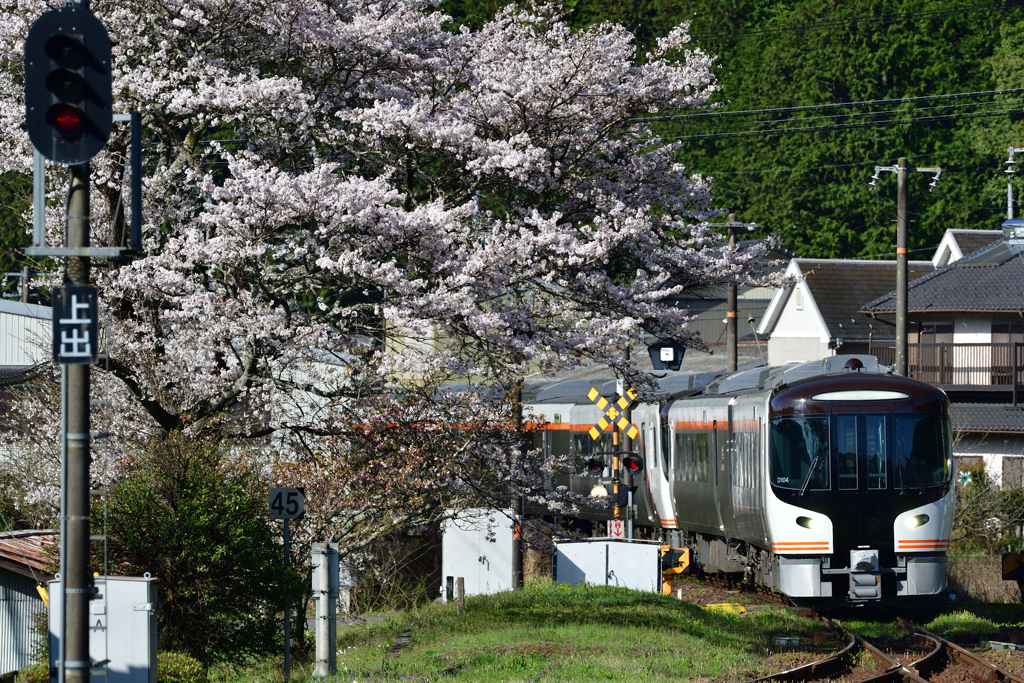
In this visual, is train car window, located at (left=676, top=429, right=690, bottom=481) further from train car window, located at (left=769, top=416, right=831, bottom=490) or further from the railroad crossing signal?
train car window, located at (left=769, top=416, right=831, bottom=490)

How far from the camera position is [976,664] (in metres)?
13.8

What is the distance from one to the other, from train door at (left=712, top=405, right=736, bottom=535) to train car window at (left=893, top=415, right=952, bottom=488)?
10.0 feet

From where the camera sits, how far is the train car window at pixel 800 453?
17453 mm

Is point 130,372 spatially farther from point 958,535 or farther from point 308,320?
point 958,535

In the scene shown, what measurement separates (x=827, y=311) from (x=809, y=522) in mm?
32081

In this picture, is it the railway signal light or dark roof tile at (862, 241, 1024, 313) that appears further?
dark roof tile at (862, 241, 1024, 313)

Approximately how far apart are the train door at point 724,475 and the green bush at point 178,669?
31.7ft

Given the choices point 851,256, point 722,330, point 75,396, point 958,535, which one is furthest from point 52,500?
point 851,256

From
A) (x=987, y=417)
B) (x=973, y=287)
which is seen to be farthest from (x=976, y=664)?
(x=973, y=287)

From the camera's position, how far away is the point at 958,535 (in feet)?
84.9

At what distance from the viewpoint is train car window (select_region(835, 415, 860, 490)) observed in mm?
17391

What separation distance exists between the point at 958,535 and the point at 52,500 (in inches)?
682

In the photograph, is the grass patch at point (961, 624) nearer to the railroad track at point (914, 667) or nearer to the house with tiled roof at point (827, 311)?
the railroad track at point (914, 667)

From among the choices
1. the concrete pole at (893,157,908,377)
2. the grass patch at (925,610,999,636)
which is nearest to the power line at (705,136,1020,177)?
the concrete pole at (893,157,908,377)
